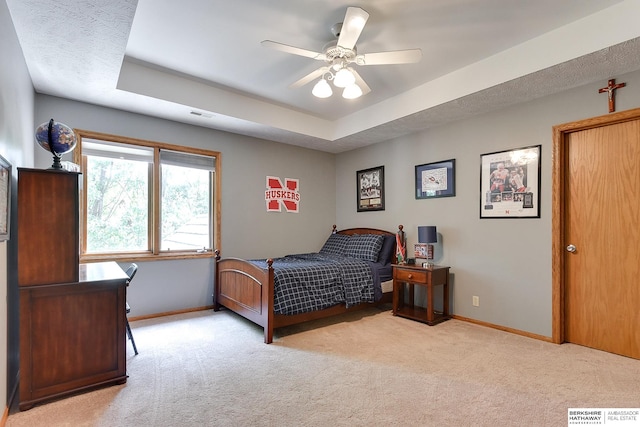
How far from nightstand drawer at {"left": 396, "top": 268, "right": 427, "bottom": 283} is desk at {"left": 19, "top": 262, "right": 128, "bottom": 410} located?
9.31 feet

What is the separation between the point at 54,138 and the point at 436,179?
3722mm

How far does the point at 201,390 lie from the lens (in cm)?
217

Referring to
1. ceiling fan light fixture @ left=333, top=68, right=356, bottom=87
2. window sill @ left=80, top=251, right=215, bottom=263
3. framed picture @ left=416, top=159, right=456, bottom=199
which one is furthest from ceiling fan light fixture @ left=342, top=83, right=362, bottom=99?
window sill @ left=80, top=251, right=215, bottom=263

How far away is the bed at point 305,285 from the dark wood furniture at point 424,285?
197 mm

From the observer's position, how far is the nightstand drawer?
3.62 metres

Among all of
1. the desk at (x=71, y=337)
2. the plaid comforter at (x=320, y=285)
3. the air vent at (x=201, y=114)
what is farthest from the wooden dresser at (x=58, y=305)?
the air vent at (x=201, y=114)

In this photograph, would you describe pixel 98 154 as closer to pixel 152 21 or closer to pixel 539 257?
pixel 152 21

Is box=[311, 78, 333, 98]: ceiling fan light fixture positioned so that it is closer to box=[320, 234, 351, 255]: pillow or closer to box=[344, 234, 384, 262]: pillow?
box=[344, 234, 384, 262]: pillow

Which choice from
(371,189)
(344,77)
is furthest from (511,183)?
(344,77)

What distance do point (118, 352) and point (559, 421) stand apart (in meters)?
2.76

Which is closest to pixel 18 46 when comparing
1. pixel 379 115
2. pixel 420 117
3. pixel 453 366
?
pixel 379 115

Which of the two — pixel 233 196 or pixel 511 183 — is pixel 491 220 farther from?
pixel 233 196

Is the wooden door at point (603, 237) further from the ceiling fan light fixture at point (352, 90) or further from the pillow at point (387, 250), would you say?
the ceiling fan light fixture at point (352, 90)

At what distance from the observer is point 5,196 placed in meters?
1.85
